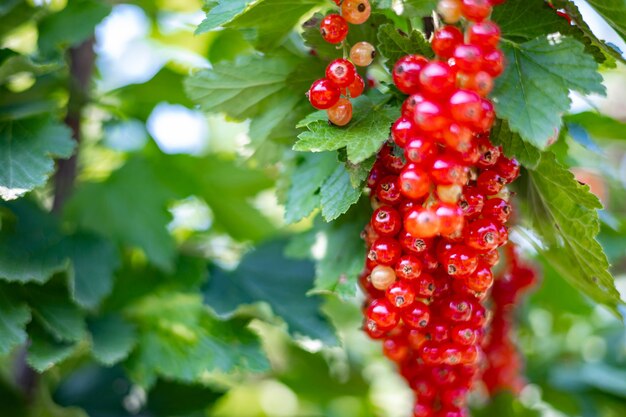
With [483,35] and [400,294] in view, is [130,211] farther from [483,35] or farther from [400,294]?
[483,35]

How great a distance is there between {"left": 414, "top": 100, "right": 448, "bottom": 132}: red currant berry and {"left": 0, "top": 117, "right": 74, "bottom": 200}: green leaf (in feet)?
1.44

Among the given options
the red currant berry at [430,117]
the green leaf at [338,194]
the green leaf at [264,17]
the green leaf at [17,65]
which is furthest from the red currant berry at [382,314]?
the green leaf at [17,65]

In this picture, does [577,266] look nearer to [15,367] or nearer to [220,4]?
[220,4]

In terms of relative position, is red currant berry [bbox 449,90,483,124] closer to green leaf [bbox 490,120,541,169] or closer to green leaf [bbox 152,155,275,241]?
green leaf [bbox 490,120,541,169]

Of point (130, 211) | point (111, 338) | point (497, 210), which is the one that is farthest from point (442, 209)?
point (130, 211)

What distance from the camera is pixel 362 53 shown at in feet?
2.41

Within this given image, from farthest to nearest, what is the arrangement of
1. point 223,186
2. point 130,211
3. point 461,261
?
point 223,186, point 130,211, point 461,261

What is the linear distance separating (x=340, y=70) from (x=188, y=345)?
59 cm

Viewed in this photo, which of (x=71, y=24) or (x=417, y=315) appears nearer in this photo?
(x=417, y=315)

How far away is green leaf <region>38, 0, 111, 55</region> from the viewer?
1.03 metres

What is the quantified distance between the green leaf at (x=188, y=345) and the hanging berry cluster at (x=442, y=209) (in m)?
0.29

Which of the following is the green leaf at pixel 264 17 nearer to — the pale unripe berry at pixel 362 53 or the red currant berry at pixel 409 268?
the pale unripe berry at pixel 362 53

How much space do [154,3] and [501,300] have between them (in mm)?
906

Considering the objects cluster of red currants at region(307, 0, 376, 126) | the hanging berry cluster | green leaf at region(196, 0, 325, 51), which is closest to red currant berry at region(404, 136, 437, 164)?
Answer: the hanging berry cluster
